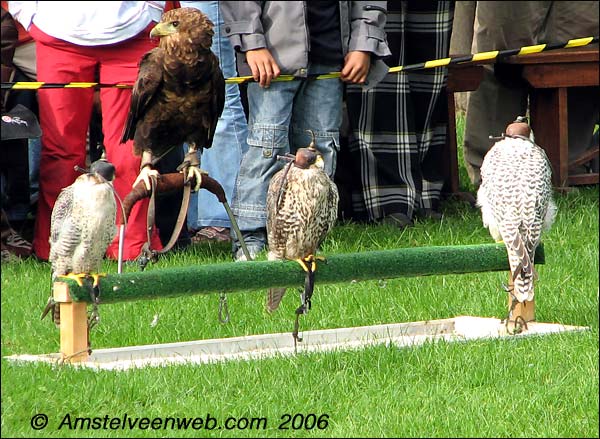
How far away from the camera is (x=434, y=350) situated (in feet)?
16.6

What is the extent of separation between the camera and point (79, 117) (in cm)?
686

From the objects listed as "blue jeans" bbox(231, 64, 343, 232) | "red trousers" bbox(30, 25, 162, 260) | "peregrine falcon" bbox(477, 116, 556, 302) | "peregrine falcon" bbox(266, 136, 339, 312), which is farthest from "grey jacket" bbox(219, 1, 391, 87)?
"peregrine falcon" bbox(266, 136, 339, 312)

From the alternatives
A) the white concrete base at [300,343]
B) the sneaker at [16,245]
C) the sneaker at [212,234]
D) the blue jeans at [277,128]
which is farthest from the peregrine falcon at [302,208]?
the sneaker at [212,234]

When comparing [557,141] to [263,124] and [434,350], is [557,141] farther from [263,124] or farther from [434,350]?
[434,350]

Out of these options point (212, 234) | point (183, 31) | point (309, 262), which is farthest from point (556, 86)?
point (309, 262)

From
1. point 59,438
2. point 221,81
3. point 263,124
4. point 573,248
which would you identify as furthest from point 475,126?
point 59,438

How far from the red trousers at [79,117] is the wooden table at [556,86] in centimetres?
319

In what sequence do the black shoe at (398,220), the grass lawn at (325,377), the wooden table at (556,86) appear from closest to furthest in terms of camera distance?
1. the grass lawn at (325,377)
2. the black shoe at (398,220)
3. the wooden table at (556,86)

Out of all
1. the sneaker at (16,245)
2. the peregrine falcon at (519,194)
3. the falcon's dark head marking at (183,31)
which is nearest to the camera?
the falcon's dark head marking at (183,31)

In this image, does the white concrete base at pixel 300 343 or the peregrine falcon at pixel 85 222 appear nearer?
the peregrine falcon at pixel 85 222

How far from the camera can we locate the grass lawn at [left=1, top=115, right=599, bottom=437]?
13.8ft

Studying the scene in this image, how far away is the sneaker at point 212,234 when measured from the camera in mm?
7410

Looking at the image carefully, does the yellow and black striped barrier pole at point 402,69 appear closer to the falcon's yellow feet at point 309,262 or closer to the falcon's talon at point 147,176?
the falcon's talon at point 147,176

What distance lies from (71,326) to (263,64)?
212cm
